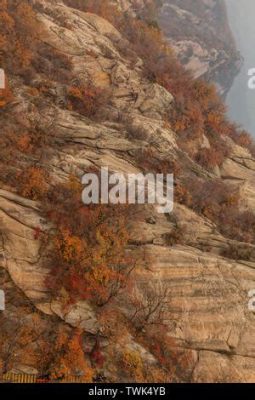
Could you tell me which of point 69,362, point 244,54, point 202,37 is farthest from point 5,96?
point 244,54

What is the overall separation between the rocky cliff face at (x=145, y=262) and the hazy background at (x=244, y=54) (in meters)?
81.1

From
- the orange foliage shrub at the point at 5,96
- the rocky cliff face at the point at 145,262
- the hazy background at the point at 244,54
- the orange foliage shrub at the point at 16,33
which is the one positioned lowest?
the rocky cliff face at the point at 145,262

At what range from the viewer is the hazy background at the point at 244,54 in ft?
329

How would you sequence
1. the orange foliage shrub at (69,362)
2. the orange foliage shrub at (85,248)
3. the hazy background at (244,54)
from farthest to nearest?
1. the hazy background at (244,54)
2. the orange foliage shrub at (85,248)
3. the orange foliage shrub at (69,362)

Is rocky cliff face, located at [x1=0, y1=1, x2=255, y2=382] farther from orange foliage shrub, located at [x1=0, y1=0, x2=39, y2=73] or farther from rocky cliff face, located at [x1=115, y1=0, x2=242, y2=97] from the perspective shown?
rocky cliff face, located at [x1=115, y1=0, x2=242, y2=97]

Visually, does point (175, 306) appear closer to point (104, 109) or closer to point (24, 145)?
point (24, 145)

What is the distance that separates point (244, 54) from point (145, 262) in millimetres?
103342

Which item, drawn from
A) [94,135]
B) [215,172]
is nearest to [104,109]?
[94,135]

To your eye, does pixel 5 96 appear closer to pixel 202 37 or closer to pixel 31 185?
pixel 31 185

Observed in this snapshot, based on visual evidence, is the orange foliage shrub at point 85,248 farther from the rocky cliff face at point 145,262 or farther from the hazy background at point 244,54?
the hazy background at point 244,54

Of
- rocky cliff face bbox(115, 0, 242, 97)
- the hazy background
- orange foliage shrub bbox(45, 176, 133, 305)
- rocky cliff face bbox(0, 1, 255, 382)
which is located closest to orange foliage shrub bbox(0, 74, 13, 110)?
rocky cliff face bbox(0, 1, 255, 382)

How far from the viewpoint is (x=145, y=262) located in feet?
51.8

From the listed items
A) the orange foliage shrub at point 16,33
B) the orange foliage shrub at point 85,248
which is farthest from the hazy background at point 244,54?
the orange foliage shrub at point 85,248

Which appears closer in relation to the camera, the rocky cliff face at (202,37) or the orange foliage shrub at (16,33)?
the orange foliage shrub at (16,33)
